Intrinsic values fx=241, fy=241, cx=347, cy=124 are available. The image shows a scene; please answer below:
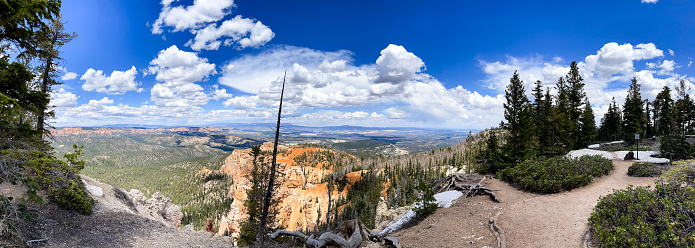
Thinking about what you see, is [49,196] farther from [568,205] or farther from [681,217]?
[568,205]

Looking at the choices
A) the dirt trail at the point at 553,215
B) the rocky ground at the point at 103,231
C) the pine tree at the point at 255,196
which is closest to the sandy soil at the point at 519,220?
the dirt trail at the point at 553,215

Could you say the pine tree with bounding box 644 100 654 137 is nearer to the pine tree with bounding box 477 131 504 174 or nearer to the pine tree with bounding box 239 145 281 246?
the pine tree with bounding box 477 131 504 174

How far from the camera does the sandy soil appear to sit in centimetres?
865

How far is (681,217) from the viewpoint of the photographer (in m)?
6.07

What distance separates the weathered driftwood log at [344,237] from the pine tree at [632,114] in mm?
59592

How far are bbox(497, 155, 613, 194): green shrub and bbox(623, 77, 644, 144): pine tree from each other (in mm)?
42520

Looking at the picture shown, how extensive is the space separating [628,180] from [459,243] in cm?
1373

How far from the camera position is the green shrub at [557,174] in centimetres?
1414

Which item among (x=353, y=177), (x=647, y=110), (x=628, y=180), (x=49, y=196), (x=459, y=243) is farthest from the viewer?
(x=353, y=177)

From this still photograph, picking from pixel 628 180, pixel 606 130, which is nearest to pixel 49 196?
pixel 628 180

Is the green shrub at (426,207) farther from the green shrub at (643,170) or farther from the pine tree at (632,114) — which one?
the pine tree at (632,114)

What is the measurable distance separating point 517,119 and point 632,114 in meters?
43.6

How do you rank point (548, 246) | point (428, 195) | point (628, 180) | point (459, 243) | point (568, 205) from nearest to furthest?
point (548, 246), point (459, 243), point (568, 205), point (428, 195), point (628, 180)

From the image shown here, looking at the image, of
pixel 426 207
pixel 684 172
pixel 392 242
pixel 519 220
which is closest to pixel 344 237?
pixel 392 242
